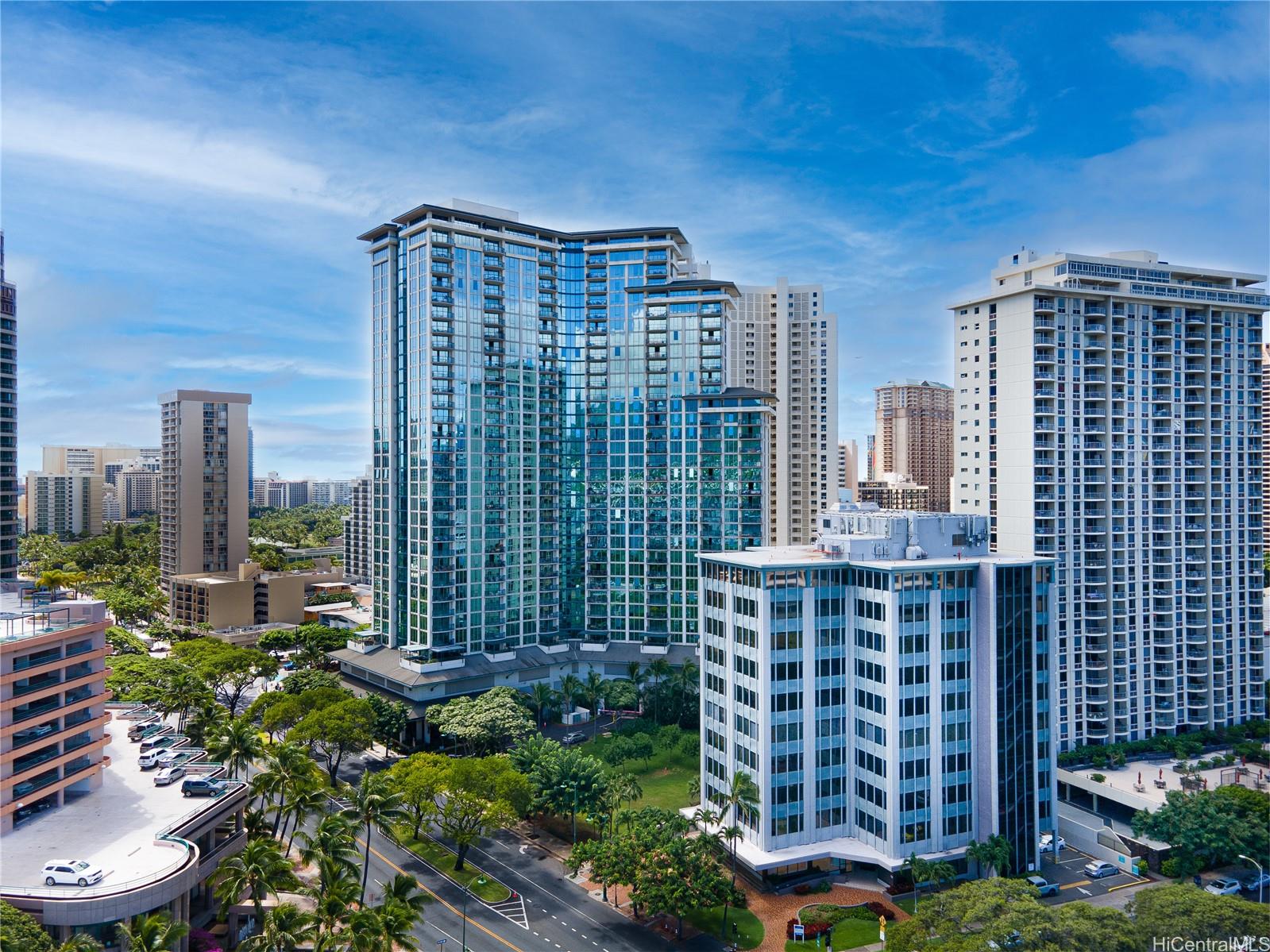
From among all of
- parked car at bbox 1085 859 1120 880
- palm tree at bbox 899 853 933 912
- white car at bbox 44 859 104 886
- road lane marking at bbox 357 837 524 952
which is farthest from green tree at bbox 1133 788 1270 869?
white car at bbox 44 859 104 886

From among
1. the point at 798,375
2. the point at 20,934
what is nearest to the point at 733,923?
the point at 20,934

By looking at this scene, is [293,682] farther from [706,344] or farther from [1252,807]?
[1252,807]

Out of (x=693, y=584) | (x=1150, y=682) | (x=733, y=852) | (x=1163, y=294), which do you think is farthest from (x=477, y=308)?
(x=1150, y=682)

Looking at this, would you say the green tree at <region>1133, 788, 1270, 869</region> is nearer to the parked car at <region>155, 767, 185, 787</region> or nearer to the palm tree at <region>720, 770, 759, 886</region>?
the palm tree at <region>720, 770, 759, 886</region>

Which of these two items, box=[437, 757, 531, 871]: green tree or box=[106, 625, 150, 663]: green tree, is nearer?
box=[437, 757, 531, 871]: green tree

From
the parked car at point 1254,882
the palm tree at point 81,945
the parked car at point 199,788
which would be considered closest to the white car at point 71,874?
the palm tree at point 81,945

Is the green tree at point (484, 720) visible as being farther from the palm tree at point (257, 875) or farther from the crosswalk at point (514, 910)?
the palm tree at point (257, 875)
